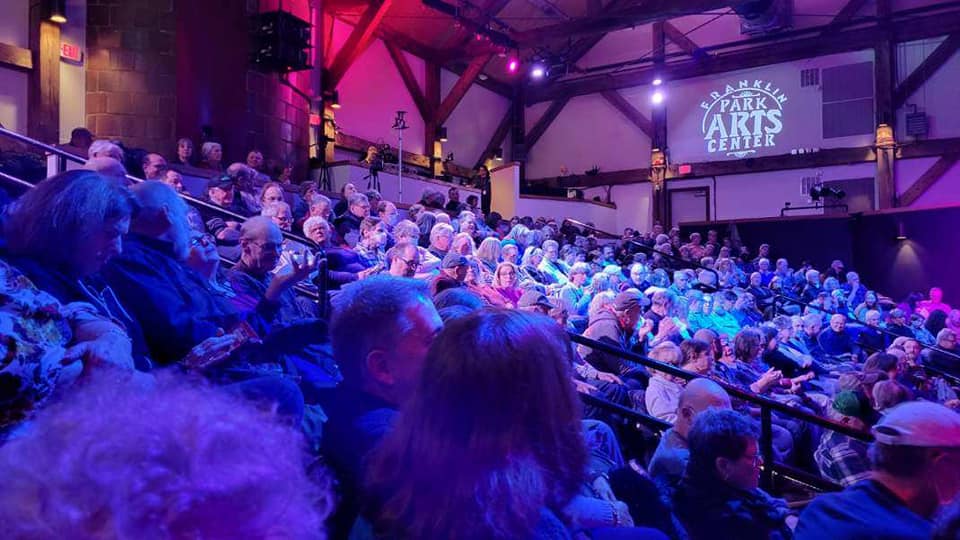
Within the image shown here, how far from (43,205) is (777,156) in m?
16.1

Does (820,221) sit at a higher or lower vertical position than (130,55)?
lower

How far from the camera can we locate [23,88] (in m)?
8.57

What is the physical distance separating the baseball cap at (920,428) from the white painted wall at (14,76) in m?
9.05

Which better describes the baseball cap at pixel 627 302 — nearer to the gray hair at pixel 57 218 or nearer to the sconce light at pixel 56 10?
the gray hair at pixel 57 218

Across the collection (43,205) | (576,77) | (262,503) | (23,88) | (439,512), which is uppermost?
(576,77)

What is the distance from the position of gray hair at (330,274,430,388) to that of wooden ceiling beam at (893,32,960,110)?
16001 millimetres

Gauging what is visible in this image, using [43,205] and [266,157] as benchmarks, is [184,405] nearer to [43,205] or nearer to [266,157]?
[43,205]

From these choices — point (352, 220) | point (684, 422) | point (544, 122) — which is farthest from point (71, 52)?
point (544, 122)

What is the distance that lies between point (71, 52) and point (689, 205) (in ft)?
41.6

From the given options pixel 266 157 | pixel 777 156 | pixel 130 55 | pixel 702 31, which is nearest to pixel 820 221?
pixel 777 156

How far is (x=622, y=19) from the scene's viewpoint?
13305mm

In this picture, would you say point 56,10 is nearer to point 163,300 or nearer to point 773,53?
point 163,300

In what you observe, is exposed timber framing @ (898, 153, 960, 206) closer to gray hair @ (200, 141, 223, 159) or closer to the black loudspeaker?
the black loudspeaker

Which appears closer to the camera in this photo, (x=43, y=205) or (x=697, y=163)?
(x=43, y=205)
